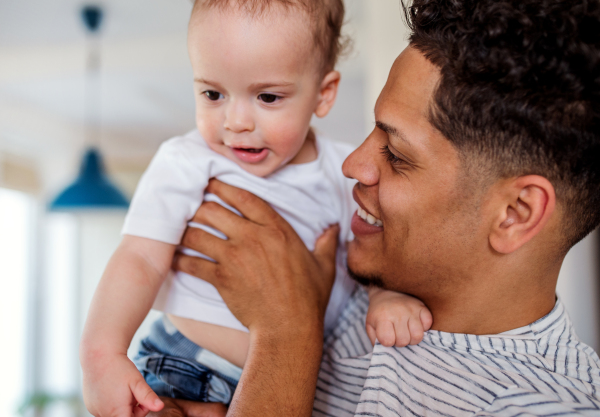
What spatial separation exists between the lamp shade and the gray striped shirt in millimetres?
2289

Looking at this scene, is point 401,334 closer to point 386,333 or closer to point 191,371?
point 386,333

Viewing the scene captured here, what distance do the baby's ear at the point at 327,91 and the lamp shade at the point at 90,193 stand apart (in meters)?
2.00

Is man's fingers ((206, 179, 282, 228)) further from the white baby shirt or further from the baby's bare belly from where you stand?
the baby's bare belly

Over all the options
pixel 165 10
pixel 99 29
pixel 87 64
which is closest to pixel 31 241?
pixel 87 64

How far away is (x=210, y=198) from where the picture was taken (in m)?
1.21

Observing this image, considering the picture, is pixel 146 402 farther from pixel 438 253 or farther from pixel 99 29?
pixel 99 29

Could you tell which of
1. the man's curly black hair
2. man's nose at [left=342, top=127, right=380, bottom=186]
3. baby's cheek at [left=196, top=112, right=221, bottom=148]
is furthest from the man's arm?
the man's curly black hair

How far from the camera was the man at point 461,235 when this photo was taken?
88 cm

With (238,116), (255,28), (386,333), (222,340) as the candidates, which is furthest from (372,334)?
(255,28)

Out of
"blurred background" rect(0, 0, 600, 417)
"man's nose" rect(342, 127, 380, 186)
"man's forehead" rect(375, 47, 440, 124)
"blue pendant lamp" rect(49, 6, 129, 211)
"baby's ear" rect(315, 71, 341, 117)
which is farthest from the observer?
"blurred background" rect(0, 0, 600, 417)

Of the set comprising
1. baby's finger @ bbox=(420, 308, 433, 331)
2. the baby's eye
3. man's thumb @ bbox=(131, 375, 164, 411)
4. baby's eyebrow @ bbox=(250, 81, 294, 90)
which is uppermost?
baby's eyebrow @ bbox=(250, 81, 294, 90)

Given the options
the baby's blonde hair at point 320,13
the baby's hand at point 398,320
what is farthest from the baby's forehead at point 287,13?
the baby's hand at point 398,320

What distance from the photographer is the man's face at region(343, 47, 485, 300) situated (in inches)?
38.6

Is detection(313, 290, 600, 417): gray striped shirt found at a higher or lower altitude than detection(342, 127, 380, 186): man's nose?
lower
